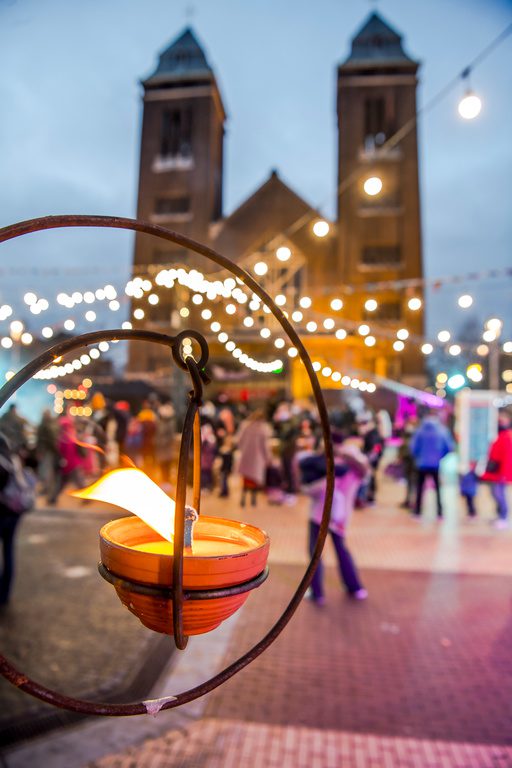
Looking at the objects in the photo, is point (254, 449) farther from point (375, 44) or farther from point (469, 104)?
point (375, 44)

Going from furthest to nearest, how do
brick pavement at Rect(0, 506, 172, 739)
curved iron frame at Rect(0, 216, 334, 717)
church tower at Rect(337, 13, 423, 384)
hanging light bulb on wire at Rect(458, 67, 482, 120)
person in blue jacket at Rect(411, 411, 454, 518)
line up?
church tower at Rect(337, 13, 423, 384) → person in blue jacket at Rect(411, 411, 454, 518) → hanging light bulb on wire at Rect(458, 67, 482, 120) → brick pavement at Rect(0, 506, 172, 739) → curved iron frame at Rect(0, 216, 334, 717)

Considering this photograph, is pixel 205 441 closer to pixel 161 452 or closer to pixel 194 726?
pixel 161 452

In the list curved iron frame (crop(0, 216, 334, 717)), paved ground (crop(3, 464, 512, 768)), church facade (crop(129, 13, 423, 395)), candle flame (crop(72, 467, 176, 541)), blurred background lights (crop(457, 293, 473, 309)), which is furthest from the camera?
church facade (crop(129, 13, 423, 395))

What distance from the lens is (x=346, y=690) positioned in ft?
13.1

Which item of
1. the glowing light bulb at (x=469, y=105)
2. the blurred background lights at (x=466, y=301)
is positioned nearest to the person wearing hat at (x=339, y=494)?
the glowing light bulb at (x=469, y=105)

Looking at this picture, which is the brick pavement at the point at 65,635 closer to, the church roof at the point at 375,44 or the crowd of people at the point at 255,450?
the crowd of people at the point at 255,450

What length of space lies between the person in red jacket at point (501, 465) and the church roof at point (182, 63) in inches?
1101

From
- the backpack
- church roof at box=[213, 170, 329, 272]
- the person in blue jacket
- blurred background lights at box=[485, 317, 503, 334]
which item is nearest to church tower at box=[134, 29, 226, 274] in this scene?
church roof at box=[213, 170, 329, 272]

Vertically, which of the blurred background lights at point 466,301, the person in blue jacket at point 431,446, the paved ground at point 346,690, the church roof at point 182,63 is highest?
the church roof at point 182,63

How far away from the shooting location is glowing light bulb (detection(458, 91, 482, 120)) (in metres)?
5.59

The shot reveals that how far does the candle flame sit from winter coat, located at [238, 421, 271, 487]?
791 cm

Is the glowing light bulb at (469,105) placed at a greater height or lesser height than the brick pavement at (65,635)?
greater

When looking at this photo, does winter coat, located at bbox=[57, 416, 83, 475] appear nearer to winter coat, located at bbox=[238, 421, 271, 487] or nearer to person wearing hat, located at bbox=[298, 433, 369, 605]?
winter coat, located at bbox=[238, 421, 271, 487]

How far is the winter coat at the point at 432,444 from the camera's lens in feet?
31.0
